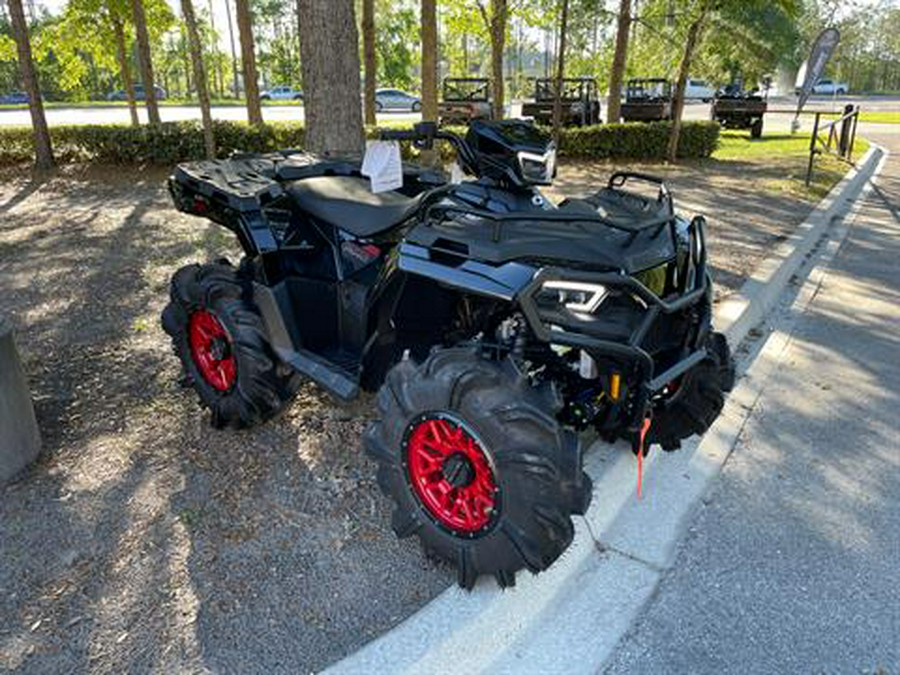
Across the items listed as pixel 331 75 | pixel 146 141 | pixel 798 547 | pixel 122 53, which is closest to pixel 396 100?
pixel 122 53

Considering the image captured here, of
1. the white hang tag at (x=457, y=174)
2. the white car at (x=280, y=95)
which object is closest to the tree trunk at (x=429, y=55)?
the white hang tag at (x=457, y=174)

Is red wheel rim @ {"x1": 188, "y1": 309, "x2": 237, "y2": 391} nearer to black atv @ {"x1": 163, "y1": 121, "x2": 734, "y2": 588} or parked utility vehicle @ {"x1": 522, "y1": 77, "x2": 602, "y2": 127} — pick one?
black atv @ {"x1": 163, "y1": 121, "x2": 734, "y2": 588}

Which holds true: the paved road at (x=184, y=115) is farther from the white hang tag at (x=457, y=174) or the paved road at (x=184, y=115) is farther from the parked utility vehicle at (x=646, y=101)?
Answer: the white hang tag at (x=457, y=174)

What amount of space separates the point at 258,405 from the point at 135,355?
1.66 metres

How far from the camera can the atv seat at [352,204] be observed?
305 centimetres

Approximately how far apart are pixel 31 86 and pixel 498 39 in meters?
8.17

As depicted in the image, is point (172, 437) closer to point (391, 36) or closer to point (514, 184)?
point (514, 184)

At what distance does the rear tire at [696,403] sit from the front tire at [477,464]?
88 centimetres

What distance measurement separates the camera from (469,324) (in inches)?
Answer: 115

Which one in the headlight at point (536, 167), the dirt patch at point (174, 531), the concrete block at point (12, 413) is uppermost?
the headlight at point (536, 167)

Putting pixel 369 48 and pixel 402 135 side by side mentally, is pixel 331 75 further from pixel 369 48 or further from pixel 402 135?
pixel 369 48

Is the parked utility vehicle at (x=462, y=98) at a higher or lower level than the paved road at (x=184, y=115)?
higher

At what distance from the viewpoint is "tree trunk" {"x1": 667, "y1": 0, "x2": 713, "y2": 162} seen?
1280 centimetres

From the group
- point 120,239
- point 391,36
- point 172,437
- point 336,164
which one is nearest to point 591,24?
point 120,239
